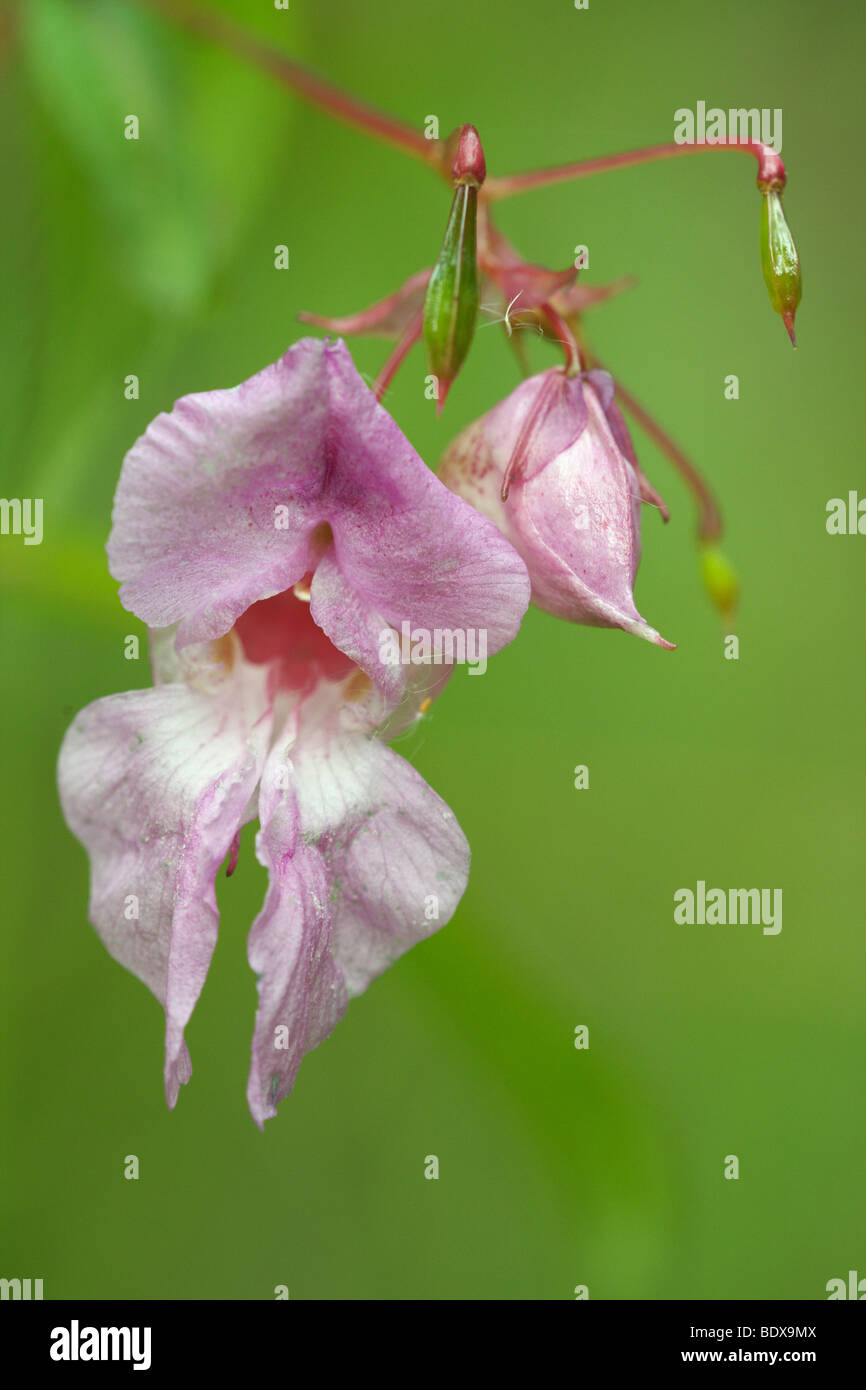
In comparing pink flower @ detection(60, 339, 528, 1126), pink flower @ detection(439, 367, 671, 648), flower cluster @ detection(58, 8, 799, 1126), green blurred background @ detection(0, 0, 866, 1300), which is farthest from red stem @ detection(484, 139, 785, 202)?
green blurred background @ detection(0, 0, 866, 1300)

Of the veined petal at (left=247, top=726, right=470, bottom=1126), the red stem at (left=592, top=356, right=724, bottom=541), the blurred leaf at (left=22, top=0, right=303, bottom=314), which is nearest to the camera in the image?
the veined petal at (left=247, top=726, right=470, bottom=1126)

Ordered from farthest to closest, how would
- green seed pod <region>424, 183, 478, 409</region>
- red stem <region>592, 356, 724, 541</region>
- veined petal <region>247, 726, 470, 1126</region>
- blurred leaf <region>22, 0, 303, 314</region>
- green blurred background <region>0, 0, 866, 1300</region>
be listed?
green blurred background <region>0, 0, 866, 1300</region> → blurred leaf <region>22, 0, 303, 314</region> → red stem <region>592, 356, 724, 541</region> → veined petal <region>247, 726, 470, 1126</region> → green seed pod <region>424, 183, 478, 409</region>

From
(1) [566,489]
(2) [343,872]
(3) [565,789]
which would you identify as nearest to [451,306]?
(1) [566,489]

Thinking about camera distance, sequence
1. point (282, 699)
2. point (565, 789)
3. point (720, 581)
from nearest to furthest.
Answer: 1. point (282, 699)
2. point (720, 581)
3. point (565, 789)

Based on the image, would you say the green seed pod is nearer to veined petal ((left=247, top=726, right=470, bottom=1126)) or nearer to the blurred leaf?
veined petal ((left=247, top=726, right=470, bottom=1126))

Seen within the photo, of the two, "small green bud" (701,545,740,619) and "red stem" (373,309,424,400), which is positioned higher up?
"red stem" (373,309,424,400)

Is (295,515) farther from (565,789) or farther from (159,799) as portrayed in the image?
(565,789)
